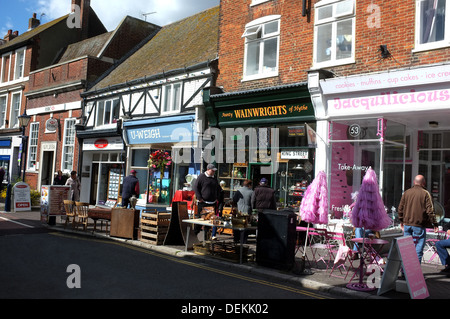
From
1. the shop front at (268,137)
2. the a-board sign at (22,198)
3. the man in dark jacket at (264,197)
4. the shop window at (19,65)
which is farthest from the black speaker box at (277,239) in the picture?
the shop window at (19,65)

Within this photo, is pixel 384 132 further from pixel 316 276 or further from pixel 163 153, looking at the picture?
pixel 163 153

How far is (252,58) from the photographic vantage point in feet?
45.1

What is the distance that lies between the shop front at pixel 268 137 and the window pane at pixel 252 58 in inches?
38.2

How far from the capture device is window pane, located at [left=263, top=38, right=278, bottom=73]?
13109 mm

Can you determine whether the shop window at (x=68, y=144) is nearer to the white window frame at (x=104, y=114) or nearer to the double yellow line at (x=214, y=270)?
the white window frame at (x=104, y=114)

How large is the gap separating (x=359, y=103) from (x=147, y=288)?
24.4 feet

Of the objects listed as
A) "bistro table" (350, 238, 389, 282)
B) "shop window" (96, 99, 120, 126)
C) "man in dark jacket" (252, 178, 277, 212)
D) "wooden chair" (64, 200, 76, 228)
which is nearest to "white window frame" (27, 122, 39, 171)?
"shop window" (96, 99, 120, 126)

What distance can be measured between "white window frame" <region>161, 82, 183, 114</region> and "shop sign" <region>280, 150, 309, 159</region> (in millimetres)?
5366

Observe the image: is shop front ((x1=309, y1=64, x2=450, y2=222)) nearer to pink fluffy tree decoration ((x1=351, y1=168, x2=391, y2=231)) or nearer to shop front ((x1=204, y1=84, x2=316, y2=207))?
shop front ((x1=204, y1=84, x2=316, y2=207))

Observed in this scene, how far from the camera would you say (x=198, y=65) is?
50.1 ft

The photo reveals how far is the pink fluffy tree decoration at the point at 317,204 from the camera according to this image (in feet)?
27.2

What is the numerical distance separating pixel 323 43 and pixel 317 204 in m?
5.52

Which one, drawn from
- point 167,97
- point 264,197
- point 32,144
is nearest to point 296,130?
point 264,197

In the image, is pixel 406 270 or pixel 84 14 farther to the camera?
pixel 84 14
